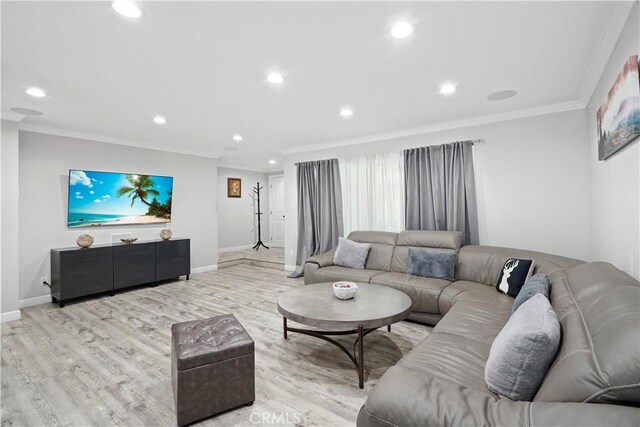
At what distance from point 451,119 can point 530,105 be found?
860mm

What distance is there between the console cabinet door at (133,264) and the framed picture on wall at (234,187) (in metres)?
3.73

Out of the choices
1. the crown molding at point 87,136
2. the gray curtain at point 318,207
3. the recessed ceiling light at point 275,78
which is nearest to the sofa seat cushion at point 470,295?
the gray curtain at point 318,207

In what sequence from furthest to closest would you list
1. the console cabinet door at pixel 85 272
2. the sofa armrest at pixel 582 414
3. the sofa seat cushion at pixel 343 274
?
the console cabinet door at pixel 85 272 → the sofa seat cushion at pixel 343 274 → the sofa armrest at pixel 582 414

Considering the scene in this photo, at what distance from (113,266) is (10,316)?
1177 millimetres

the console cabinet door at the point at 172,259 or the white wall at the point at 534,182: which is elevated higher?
the white wall at the point at 534,182

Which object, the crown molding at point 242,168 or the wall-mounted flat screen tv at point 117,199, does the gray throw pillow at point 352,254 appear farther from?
the crown molding at point 242,168

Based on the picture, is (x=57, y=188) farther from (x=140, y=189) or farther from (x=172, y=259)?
(x=172, y=259)

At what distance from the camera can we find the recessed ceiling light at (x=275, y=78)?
102 inches

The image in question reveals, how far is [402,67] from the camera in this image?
8.23 feet

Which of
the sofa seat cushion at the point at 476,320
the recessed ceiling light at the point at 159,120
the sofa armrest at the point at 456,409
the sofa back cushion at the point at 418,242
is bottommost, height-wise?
the sofa seat cushion at the point at 476,320

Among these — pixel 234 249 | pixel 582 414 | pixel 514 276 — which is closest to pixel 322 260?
pixel 514 276

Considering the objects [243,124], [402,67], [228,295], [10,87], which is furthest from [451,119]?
[10,87]

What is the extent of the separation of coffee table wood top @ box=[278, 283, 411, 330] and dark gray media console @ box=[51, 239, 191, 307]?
3.17m

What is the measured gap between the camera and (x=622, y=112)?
6.03ft
